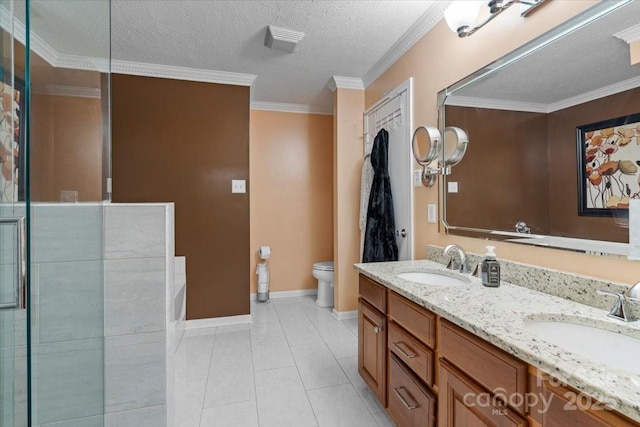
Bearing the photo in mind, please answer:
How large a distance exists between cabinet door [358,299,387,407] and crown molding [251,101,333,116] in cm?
276

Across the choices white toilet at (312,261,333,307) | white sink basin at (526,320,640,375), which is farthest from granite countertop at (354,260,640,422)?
white toilet at (312,261,333,307)

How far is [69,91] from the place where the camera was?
3.28 ft

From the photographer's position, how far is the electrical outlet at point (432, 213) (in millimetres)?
1933

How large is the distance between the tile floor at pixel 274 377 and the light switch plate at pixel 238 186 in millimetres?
1321

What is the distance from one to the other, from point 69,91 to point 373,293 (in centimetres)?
155

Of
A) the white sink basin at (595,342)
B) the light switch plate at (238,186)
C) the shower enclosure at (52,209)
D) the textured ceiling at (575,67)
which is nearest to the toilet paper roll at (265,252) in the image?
the light switch plate at (238,186)

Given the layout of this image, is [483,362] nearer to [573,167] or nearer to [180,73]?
[573,167]

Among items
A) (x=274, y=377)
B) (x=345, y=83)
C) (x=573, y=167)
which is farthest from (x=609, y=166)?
(x=345, y=83)

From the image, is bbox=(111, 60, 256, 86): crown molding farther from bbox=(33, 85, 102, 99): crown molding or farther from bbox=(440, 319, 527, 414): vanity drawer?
bbox=(440, 319, 527, 414): vanity drawer

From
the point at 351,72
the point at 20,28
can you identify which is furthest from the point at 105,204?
the point at 351,72

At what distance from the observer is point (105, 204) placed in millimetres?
1071

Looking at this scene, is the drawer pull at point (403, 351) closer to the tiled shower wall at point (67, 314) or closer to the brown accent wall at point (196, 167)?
the tiled shower wall at point (67, 314)

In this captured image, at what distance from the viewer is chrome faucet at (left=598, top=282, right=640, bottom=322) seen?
2.79 feet

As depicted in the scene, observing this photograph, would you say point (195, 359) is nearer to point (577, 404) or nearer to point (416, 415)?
point (416, 415)
